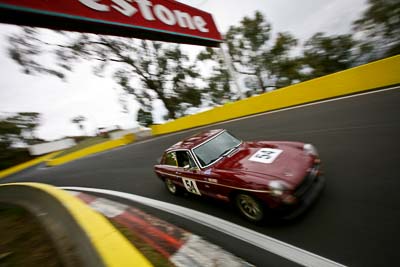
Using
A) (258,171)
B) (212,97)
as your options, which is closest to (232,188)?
(258,171)

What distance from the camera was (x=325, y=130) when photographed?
605 cm

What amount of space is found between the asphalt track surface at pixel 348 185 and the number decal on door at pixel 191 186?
11.8 inches

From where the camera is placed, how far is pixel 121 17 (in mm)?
10453

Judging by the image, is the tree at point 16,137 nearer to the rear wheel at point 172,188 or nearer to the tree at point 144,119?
the tree at point 144,119

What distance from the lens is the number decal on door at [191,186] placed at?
4.25m

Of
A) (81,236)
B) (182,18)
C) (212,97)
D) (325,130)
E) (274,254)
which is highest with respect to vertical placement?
(182,18)

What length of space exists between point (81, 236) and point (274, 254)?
2241mm

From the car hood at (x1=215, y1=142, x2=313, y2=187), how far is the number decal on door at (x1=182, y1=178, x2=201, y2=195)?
2.19ft

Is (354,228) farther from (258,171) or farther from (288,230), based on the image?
(258,171)

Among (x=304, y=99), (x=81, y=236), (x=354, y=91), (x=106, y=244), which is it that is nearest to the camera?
(x=106, y=244)

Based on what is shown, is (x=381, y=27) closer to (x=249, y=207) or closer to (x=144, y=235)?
(x=249, y=207)

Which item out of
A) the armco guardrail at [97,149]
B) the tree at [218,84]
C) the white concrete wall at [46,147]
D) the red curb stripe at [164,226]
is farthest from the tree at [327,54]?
the white concrete wall at [46,147]

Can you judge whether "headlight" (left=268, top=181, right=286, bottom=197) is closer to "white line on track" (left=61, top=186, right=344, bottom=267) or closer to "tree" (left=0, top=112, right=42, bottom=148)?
"white line on track" (left=61, top=186, right=344, bottom=267)

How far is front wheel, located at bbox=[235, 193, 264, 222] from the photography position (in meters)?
3.21
